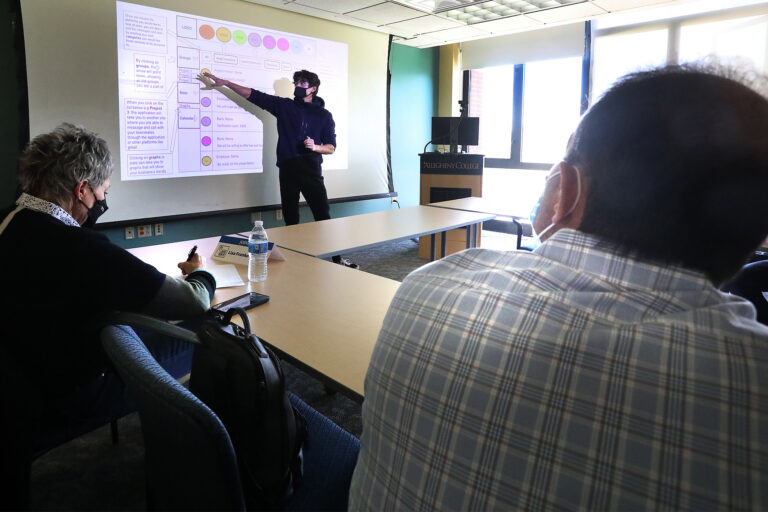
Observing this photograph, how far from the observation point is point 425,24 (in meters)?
5.36

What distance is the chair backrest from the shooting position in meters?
0.77

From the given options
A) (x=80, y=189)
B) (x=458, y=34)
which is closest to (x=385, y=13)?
(x=458, y=34)

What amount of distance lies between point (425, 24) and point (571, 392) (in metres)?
5.49

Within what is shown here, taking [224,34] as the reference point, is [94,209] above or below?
below

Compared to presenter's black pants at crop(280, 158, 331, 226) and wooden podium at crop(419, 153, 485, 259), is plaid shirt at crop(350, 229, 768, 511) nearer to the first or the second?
presenter's black pants at crop(280, 158, 331, 226)

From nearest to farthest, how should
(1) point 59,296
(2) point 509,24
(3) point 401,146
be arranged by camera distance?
(1) point 59,296 < (2) point 509,24 < (3) point 401,146

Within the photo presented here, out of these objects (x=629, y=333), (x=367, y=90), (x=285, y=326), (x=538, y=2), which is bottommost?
(x=285, y=326)

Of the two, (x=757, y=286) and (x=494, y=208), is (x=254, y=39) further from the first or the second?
(x=757, y=286)

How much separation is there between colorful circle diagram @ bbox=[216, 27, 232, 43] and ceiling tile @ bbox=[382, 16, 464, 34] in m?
1.84

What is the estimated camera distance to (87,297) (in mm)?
1321

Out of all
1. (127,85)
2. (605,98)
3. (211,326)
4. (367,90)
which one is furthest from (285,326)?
(367,90)

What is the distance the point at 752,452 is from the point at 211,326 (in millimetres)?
899

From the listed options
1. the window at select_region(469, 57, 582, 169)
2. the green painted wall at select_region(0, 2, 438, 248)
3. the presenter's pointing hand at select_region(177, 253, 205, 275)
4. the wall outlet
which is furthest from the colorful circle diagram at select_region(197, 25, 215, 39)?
the window at select_region(469, 57, 582, 169)

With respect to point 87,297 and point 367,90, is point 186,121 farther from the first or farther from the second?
point 87,297
